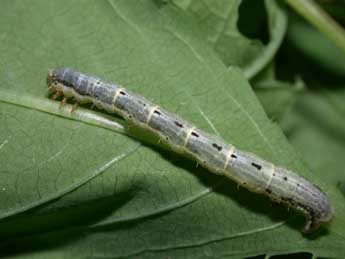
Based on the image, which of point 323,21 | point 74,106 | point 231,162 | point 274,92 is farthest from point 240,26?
point 74,106

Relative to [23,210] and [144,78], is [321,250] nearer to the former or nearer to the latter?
[144,78]

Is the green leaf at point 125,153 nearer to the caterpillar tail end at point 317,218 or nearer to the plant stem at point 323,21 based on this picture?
the caterpillar tail end at point 317,218

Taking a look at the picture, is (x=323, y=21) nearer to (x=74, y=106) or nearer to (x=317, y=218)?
(x=317, y=218)

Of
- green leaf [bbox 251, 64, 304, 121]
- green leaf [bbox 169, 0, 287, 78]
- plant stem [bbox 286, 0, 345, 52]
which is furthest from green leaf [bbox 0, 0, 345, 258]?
green leaf [bbox 251, 64, 304, 121]

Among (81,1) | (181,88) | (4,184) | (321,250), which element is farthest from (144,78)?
(321,250)

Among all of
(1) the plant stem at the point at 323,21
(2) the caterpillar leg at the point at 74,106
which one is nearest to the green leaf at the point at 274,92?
(1) the plant stem at the point at 323,21

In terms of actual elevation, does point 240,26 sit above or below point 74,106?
above
